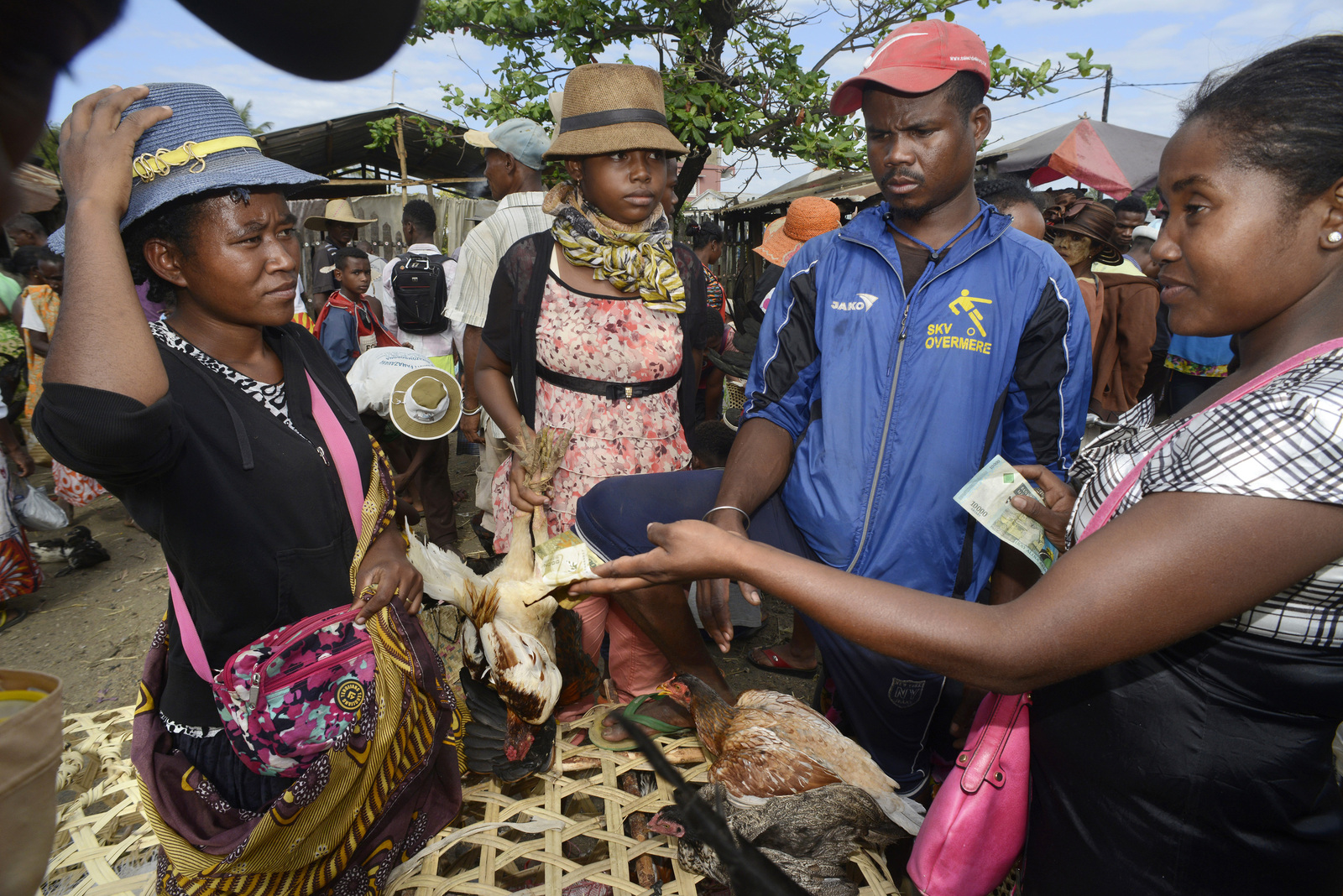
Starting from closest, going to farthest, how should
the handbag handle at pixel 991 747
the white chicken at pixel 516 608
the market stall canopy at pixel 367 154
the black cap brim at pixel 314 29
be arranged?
the black cap brim at pixel 314 29 < the handbag handle at pixel 991 747 < the white chicken at pixel 516 608 < the market stall canopy at pixel 367 154

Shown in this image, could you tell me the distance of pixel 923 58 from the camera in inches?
73.7

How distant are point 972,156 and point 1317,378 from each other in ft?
4.02

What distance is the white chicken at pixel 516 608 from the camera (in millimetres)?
2211

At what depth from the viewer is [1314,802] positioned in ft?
3.78

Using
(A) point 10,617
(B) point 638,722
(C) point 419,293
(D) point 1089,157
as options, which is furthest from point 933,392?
(D) point 1089,157

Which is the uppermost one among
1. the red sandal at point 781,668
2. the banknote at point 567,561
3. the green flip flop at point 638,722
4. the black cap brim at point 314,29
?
the black cap brim at point 314,29

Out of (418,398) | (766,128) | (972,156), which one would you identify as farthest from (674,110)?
(972,156)

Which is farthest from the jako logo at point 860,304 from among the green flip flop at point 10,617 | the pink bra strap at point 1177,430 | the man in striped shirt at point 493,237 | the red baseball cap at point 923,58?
the green flip flop at point 10,617

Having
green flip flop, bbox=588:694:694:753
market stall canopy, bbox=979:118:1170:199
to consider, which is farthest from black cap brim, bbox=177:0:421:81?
market stall canopy, bbox=979:118:1170:199

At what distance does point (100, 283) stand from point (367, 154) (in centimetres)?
1650

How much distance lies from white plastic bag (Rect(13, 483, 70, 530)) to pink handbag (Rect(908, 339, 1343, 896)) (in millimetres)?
5757

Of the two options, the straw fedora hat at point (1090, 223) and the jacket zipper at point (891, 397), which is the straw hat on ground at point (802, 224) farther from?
the jacket zipper at point (891, 397)

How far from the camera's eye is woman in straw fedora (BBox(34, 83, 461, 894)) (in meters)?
1.53

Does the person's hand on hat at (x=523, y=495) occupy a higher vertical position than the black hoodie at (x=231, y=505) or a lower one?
lower
